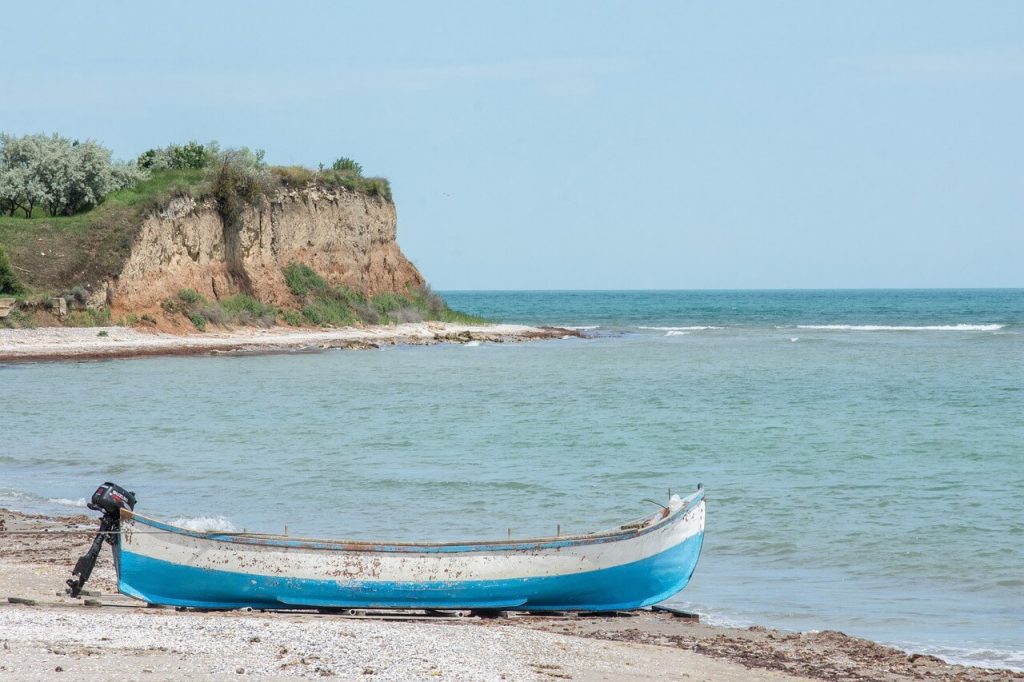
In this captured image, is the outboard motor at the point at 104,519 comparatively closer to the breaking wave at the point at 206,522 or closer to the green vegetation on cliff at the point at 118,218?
the breaking wave at the point at 206,522

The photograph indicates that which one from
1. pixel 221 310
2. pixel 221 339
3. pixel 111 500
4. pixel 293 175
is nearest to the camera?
pixel 111 500

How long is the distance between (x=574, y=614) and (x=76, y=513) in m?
7.83

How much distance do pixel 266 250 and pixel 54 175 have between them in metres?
9.76

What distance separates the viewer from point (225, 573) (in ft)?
36.9

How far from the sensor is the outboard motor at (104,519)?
11344 mm

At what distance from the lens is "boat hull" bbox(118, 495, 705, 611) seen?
11.1 metres

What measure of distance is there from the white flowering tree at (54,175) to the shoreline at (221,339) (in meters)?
9.36

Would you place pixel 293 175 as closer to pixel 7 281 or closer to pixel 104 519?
pixel 7 281

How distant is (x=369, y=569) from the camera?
11.1 m

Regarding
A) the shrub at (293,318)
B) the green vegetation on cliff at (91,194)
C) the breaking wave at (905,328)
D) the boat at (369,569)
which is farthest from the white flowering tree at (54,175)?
the boat at (369,569)

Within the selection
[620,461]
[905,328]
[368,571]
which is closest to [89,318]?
[620,461]

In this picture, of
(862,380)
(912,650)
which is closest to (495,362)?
(862,380)

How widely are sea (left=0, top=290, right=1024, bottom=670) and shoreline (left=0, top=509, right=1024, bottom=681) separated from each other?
79 centimetres

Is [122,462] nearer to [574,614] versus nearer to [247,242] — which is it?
[574,614]
